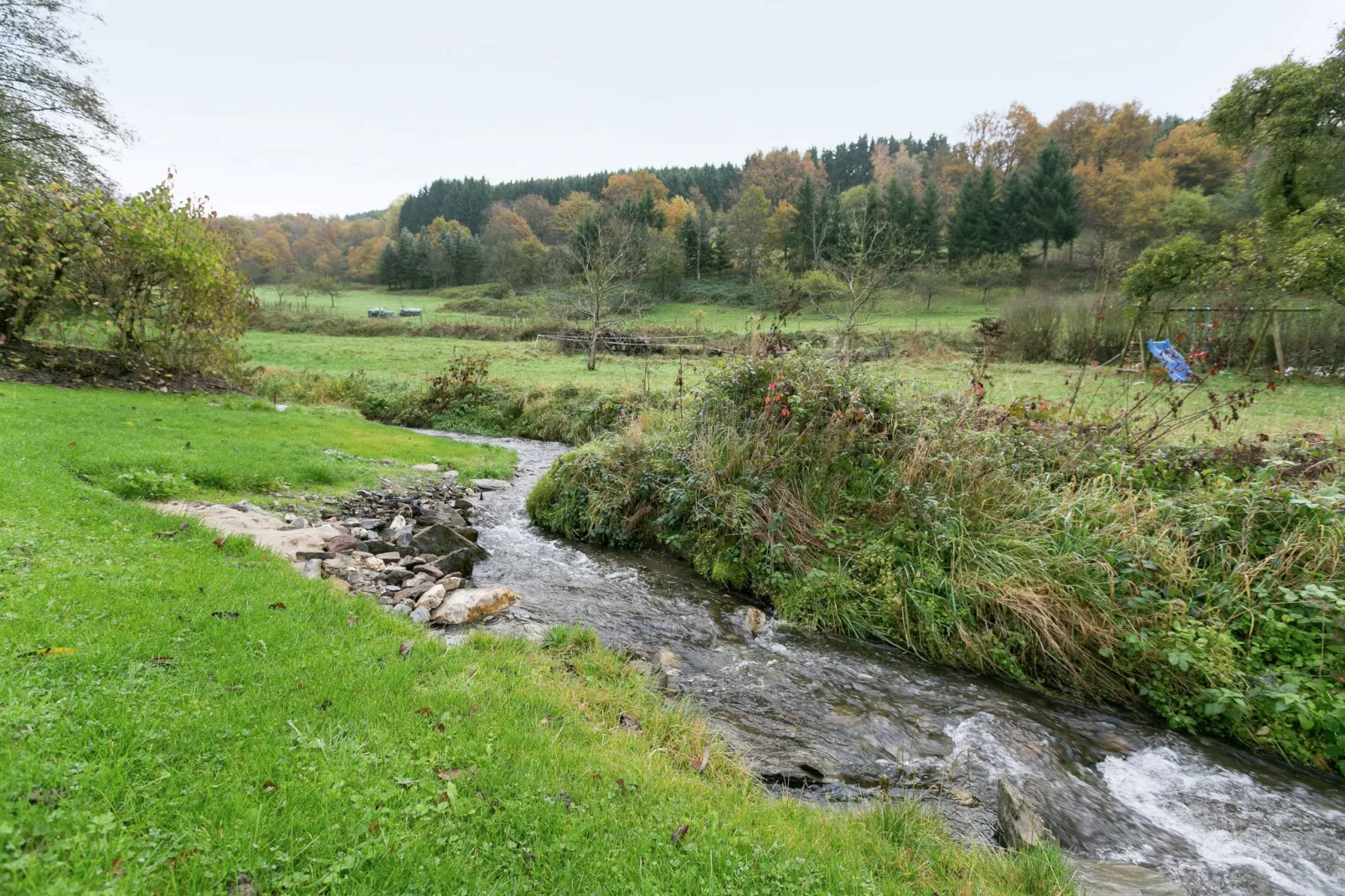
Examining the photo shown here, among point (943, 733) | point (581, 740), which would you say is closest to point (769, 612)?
point (943, 733)

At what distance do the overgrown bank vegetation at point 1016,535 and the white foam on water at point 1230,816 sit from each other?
0.61 m

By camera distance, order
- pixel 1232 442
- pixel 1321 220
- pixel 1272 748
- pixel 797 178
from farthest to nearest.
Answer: pixel 797 178 < pixel 1321 220 < pixel 1232 442 < pixel 1272 748

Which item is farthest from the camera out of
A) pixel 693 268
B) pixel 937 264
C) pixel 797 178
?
pixel 797 178

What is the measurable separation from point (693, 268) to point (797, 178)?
914 inches

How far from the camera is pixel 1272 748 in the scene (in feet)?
15.1

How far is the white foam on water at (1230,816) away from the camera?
11.5ft

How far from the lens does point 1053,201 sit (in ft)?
191

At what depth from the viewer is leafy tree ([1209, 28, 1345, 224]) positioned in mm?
21719

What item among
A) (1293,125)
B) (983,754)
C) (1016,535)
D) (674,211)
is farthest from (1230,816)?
(674,211)

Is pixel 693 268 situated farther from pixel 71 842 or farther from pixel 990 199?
pixel 71 842

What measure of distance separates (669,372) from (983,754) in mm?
21728

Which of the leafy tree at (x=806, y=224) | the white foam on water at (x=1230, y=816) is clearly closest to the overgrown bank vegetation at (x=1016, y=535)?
the white foam on water at (x=1230, y=816)

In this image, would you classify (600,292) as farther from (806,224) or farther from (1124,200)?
(1124,200)

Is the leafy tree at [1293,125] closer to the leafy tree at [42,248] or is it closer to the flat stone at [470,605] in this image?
the flat stone at [470,605]
